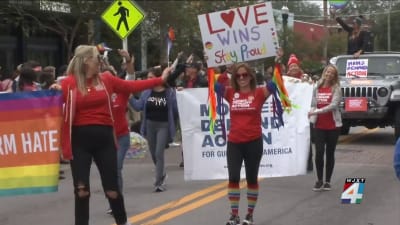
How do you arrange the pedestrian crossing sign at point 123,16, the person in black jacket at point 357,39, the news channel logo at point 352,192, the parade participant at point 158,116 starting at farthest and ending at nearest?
the person in black jacket at point 357,39 < the pedestrian crossing sign at point 123,16 < the parade participant at point 158,116 < the news channel logo at point 352,192

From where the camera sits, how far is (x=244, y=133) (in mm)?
7434

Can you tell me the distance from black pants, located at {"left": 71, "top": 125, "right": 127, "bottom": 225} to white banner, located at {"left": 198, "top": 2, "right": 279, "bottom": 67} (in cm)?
241

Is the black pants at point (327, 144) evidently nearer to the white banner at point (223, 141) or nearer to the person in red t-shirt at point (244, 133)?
the white banner at point (223, 141)

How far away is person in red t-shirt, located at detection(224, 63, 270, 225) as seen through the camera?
24.5 feet

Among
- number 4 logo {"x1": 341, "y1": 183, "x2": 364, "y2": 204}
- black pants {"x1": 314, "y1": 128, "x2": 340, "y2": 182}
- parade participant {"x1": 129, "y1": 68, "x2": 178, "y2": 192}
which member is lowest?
number 4 logo {"x1": 341, "y1": 183, "x2": 364, "y2": 204}

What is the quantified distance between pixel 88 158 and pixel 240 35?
307 cm

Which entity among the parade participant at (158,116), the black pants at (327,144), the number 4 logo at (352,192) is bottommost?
the number 4 logo at (352,192)

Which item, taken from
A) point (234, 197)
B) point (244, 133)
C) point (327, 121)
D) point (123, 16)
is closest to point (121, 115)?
point (244, 133)

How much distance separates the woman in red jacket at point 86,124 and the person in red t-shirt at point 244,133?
1.30 metres

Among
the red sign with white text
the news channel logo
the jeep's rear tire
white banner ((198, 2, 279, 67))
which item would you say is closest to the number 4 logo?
the news channel logo

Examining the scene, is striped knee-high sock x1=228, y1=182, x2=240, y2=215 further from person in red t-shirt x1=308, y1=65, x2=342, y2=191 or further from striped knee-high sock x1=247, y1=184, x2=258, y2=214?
person in red t-shirt x1=308, y1=65, x2=342, y2=191

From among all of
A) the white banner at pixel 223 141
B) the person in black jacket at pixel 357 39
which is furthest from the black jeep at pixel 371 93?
the white banner at pixel 223 141

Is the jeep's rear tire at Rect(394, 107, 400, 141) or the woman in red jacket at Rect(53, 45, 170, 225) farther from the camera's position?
the jeep's rear tire at Rect(394, 107, 400, 141)

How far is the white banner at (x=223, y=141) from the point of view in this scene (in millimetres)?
9555
